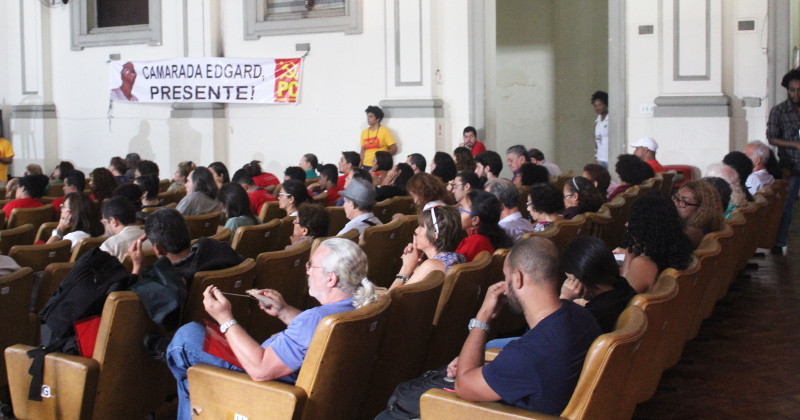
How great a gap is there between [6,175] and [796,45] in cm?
1078

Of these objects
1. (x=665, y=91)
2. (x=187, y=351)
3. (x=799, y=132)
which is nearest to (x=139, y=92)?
(x=665, y=91)

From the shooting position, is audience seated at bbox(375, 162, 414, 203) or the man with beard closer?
the man with beard

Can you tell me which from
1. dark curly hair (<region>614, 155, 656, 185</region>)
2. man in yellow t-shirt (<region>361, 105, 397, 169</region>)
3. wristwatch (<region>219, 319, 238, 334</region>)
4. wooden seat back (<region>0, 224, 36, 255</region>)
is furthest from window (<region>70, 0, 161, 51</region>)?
wristwatch (<region>219, 319, 238, 334</region>)

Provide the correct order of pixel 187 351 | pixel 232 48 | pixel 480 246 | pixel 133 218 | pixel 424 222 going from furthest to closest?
pixel 232 48
pixel 133 218
pixel 480 246
pixel 424 222
pixel 187 351

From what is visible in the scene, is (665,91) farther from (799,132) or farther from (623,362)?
(623,362)

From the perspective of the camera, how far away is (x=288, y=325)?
2.61 m

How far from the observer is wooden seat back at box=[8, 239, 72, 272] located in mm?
3781

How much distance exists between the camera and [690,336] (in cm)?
365

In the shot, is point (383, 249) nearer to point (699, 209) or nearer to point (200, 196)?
point (699, 209)

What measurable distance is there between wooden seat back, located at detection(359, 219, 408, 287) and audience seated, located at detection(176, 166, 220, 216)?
1751mm

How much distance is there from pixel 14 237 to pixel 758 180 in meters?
5.54

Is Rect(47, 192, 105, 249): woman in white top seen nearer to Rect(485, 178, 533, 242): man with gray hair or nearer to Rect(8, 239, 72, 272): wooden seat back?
Rect(8, 239, 72, 272): wooden seat back

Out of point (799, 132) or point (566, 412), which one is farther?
point (799, 132)

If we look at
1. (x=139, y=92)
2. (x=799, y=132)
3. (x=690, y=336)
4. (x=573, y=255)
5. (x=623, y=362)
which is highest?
(x=139, y=92)
